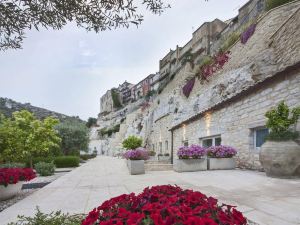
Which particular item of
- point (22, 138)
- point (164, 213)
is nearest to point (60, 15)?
point (164, 213)

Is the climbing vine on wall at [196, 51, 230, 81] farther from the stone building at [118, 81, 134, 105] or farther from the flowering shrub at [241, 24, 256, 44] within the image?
the stone building at [118, 81, 134, 105]

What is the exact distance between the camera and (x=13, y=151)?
1299cm

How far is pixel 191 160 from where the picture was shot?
10352 millimetres

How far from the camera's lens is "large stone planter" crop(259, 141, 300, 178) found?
264 inches

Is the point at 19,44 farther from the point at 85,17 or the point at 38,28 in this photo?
the point at 85,17

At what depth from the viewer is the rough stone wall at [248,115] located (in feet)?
25.4

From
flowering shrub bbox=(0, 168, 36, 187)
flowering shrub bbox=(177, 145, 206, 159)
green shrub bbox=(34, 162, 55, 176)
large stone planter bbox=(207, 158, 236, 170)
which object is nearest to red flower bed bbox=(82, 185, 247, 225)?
flowering shrub bbox=(0, 168, 36, 187)

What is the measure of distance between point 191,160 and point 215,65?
8.76 m

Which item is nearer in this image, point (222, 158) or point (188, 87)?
point (222, 158)

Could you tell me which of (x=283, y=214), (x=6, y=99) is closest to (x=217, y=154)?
(x=283, y=214)

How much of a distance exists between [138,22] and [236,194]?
13.4 ft

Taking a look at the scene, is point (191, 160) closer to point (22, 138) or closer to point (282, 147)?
point (282, 147)

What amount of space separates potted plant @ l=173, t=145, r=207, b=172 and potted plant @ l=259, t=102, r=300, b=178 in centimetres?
332

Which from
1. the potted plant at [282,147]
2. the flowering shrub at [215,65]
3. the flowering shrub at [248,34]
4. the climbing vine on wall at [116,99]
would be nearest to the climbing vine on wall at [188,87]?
the flowering shrub at [215,65]
